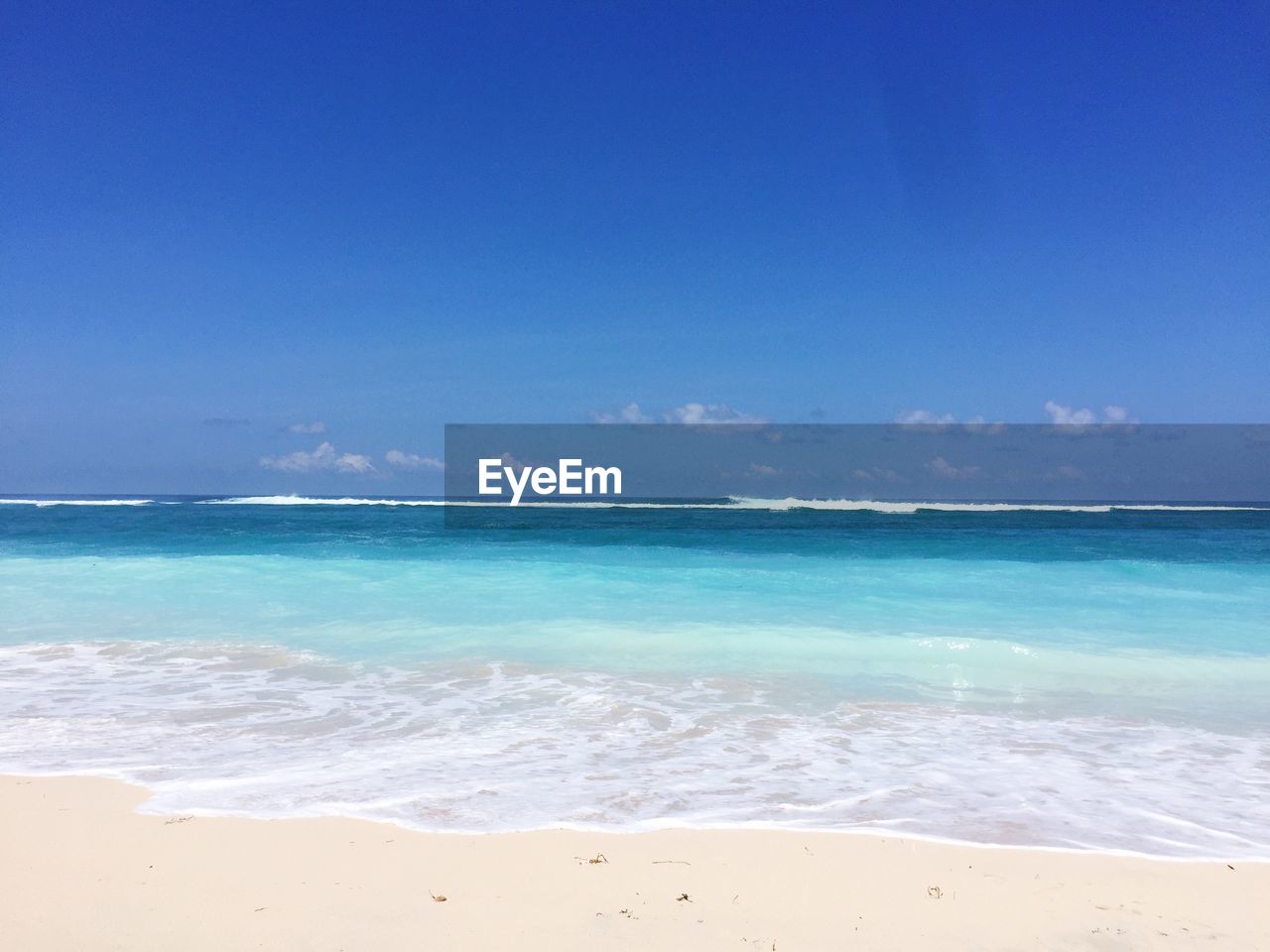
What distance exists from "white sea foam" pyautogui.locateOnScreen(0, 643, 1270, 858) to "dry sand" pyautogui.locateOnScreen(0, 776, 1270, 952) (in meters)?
0.27

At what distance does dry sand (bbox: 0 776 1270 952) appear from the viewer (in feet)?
9.92

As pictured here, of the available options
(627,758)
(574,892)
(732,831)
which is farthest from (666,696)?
(574,892)

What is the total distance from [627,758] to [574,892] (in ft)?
6.06

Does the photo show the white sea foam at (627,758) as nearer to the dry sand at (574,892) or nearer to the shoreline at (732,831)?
the shoreline at (732,831)

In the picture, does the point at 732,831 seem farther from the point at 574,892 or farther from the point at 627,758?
the point at 627,758

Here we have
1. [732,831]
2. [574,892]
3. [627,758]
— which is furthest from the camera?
[627,758]

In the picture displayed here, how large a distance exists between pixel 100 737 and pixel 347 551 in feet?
51.2

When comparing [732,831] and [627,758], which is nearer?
[732,831]

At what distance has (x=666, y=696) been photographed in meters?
6.90

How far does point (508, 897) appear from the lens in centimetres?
329

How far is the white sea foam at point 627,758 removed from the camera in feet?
13.8

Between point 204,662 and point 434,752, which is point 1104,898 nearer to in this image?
point 434,752

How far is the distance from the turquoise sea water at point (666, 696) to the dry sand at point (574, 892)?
0.31 metres

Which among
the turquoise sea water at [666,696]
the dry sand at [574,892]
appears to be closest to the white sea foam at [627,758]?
the turquoise sea water at [666,696]
